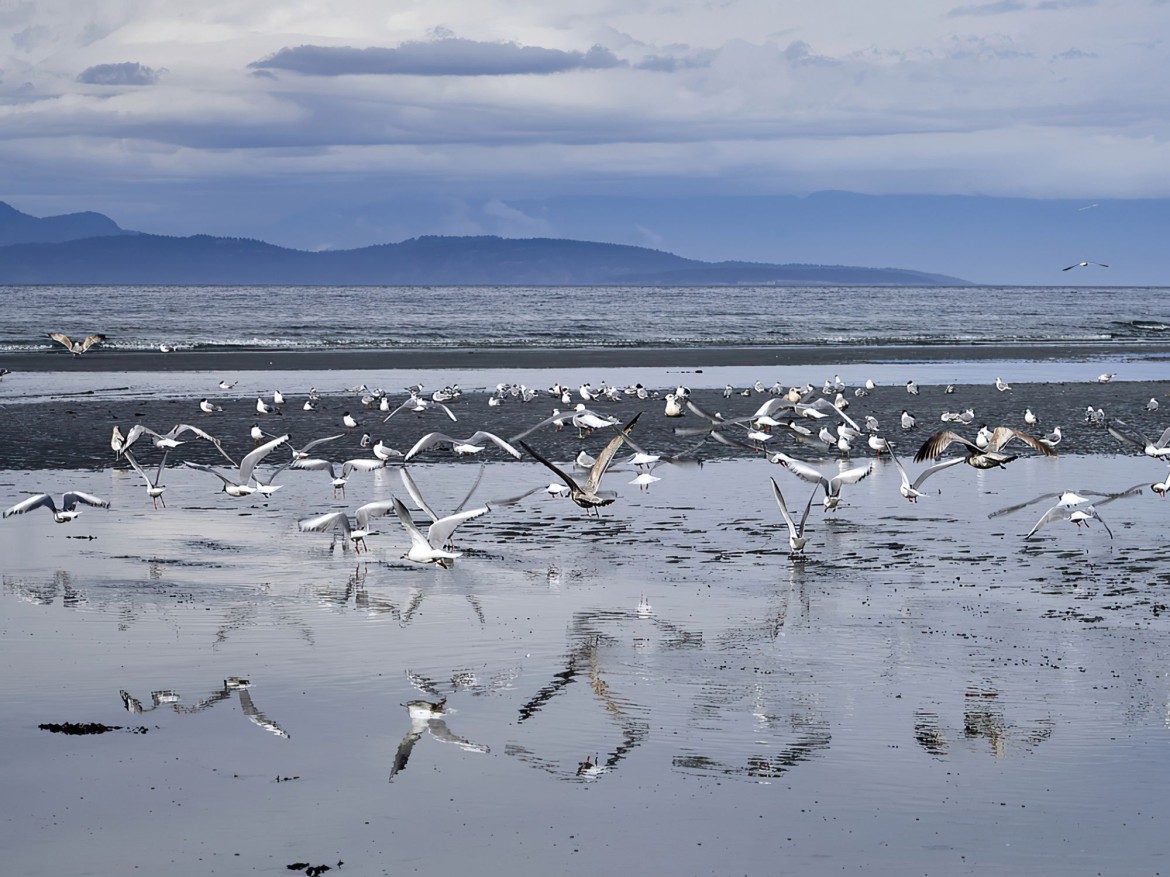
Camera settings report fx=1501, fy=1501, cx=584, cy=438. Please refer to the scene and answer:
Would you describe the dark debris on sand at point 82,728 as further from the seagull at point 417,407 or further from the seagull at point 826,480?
the seagull at point 417,407

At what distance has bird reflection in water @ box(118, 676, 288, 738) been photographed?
9.75 meters

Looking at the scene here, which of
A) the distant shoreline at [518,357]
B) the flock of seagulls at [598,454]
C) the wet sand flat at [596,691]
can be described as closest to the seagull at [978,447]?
the flock of seagulls at [598,454]

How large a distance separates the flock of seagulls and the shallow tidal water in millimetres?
462

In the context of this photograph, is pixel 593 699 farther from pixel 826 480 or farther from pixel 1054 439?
pixel 1054 439

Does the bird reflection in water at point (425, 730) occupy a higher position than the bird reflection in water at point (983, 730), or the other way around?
the bird reflection in water at point (983, 730)

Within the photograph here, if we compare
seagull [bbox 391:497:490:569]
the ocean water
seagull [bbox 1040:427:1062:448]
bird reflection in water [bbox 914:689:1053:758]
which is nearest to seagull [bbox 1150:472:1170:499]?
seagull [bbox 1040:427:1062:448]

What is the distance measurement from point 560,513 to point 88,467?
8826mm

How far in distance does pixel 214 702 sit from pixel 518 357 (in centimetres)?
4645

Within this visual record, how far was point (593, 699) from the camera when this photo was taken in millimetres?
10320

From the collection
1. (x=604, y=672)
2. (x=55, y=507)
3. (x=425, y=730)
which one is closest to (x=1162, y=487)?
(x=604, y=672)

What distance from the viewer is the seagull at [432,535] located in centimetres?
1361

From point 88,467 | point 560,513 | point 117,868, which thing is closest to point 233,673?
point 117,868

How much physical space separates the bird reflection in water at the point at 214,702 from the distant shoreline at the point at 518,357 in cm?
3886

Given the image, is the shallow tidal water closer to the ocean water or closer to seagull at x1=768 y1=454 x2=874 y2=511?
A: seagull at x1=768 y1=454 x2=874 y2=511
